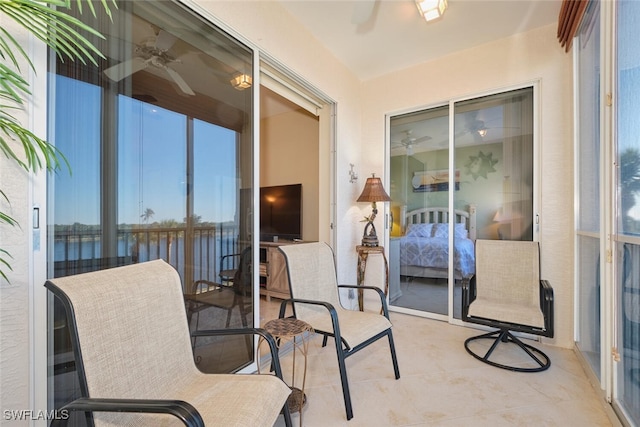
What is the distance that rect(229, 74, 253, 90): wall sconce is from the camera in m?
1.99

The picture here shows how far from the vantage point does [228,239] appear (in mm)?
1936

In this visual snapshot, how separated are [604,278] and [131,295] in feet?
8.33

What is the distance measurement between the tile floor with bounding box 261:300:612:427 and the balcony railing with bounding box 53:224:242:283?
3.39 ft

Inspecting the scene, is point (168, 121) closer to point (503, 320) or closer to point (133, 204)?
point (133, 204)

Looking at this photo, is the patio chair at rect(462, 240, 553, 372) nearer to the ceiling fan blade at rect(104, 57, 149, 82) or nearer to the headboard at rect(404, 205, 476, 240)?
the headboard at rect(404, 205, 476, 240)

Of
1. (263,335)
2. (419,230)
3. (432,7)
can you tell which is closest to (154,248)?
(263,335)

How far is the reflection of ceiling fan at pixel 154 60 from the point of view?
53.8 inches

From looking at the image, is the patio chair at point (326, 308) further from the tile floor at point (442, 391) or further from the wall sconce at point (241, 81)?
the wall sconce at point (241, 81)

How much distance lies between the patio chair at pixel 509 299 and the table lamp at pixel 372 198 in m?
1.03

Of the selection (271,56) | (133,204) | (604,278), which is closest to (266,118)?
(271,56)

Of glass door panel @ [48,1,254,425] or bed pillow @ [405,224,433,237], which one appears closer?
glass door panel @ [48,1,254,425]

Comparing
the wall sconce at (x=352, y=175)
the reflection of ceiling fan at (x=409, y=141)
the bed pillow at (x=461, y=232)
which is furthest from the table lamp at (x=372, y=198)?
the bed pillow at (x=461, y=232)

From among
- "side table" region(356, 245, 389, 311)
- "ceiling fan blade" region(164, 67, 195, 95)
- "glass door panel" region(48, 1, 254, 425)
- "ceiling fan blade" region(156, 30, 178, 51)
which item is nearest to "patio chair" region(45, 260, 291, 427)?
"glass door panel" region(48, 1, 254, 425)

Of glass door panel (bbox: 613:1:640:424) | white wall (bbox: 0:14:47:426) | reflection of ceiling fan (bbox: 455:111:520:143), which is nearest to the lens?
white wall (bbox: 0:14:47:426)
